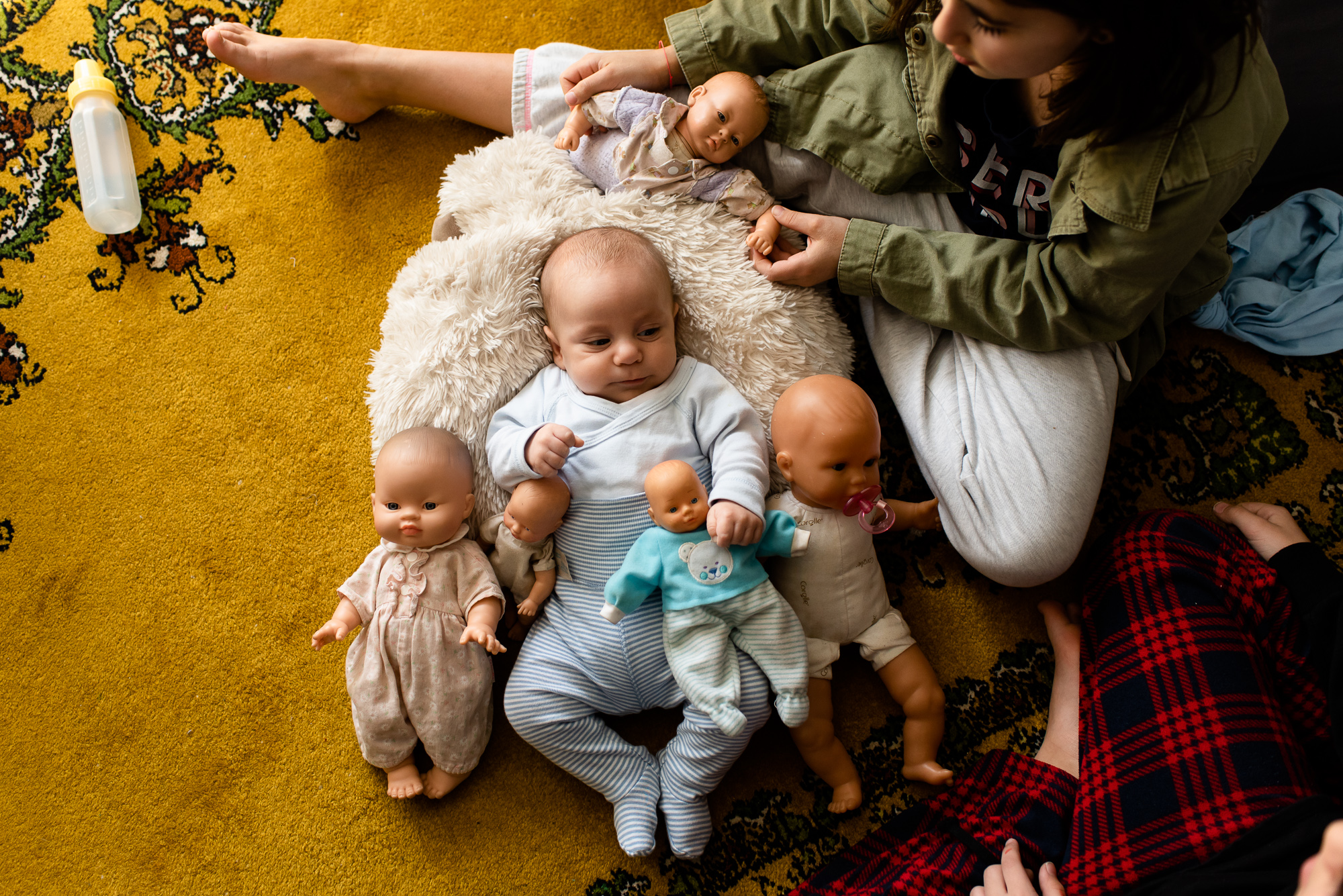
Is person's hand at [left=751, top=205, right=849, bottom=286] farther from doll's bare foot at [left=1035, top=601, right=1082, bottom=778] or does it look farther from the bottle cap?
the bottle cap

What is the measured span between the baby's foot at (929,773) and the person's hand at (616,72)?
962 millimetres

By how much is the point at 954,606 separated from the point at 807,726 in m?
0.28

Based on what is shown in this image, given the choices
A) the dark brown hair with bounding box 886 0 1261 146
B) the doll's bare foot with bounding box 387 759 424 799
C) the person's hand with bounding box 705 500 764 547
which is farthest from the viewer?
the doll's bare foot with bounding box 387 759 424 799

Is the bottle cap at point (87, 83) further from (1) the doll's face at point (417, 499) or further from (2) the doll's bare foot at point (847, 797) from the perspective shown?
(2) the doll's bare foot at point (847, 797)

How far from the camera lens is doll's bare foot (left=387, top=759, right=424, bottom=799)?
109 centimetres

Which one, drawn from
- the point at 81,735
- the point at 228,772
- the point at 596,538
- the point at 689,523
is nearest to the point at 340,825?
the point at 228,772

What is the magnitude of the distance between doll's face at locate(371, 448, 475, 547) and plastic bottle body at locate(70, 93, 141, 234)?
1.98ft

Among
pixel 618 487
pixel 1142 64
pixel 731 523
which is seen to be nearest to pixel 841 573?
pixel 731 523

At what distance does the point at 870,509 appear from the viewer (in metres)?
1.06

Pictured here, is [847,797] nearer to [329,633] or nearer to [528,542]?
[528,542]

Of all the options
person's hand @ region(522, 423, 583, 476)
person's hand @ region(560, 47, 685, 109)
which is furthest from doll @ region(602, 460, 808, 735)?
person's hand @ region(560, 47, 685, 109)

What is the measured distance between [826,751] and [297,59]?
1.22 meters

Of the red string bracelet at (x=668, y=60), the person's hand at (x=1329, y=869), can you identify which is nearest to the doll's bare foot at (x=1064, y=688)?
the person's hand at (x=1329, y=869)

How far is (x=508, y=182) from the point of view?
1.16m
